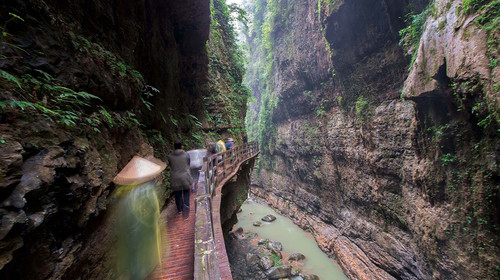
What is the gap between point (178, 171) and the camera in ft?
13.9

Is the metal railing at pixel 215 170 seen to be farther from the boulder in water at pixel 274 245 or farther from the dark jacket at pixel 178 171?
the boulder in water at pixel 274 245

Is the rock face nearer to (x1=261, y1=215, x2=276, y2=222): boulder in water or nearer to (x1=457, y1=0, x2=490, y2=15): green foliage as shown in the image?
(x1=457, y1=0, x2=490, y2=15): green foliage

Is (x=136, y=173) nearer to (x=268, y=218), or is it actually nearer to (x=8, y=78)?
(x=8, y=78)

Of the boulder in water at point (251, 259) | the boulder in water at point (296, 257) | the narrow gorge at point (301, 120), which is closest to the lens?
the narrow gorge at point (301, 120)

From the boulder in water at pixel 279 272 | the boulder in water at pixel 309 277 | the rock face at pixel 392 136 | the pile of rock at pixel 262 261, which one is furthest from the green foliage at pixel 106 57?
the boulder in water at pixel 309 277

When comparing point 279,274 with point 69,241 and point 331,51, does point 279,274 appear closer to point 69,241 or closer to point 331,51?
point 69,241

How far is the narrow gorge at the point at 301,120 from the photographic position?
81.0 inches

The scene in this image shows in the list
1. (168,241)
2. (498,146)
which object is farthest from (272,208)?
(168,241)

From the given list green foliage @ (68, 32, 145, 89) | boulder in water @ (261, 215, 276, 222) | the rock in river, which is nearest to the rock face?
boulder in water @ (261, 215, 276, 222)

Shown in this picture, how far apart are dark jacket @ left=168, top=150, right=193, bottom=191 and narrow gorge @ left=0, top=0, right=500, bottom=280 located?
0.63 meters

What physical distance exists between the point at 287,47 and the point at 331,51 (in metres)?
8.06

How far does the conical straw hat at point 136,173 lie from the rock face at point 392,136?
29.4 feet

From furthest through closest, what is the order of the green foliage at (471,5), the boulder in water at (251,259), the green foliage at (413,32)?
the boulder in water at (251,259), the green foliage at (413,32), the green foliage at (471,5)

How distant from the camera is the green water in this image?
1344 centimetres
